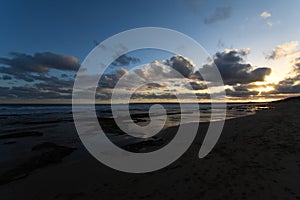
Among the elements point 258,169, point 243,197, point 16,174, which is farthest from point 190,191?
point 16,174

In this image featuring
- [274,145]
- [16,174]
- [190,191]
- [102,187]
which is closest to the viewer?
[190,191]

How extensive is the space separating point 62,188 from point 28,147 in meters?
8.42

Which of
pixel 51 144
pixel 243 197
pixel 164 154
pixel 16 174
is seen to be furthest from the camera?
pixel 51 144

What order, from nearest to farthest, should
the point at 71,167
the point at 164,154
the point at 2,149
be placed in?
the point at 71,167 → the point at 164,154 → the point at 2,149

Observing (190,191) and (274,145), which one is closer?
(190,191)

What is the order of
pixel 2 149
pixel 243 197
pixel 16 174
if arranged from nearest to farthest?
pixel 243 197
pixel 16 174
pixel 2 149

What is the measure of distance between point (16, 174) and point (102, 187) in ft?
15.9

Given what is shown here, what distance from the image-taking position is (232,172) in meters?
6.96

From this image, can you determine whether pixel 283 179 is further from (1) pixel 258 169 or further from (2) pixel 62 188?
(2) pixel 62 188

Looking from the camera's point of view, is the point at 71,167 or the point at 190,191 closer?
the point at 190,191

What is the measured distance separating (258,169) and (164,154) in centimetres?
493

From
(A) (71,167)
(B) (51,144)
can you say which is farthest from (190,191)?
(B) (51,144)

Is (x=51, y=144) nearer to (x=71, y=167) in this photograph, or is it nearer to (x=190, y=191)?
(x=71, y=167)

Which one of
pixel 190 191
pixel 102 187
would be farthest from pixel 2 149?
pixel 190 191
